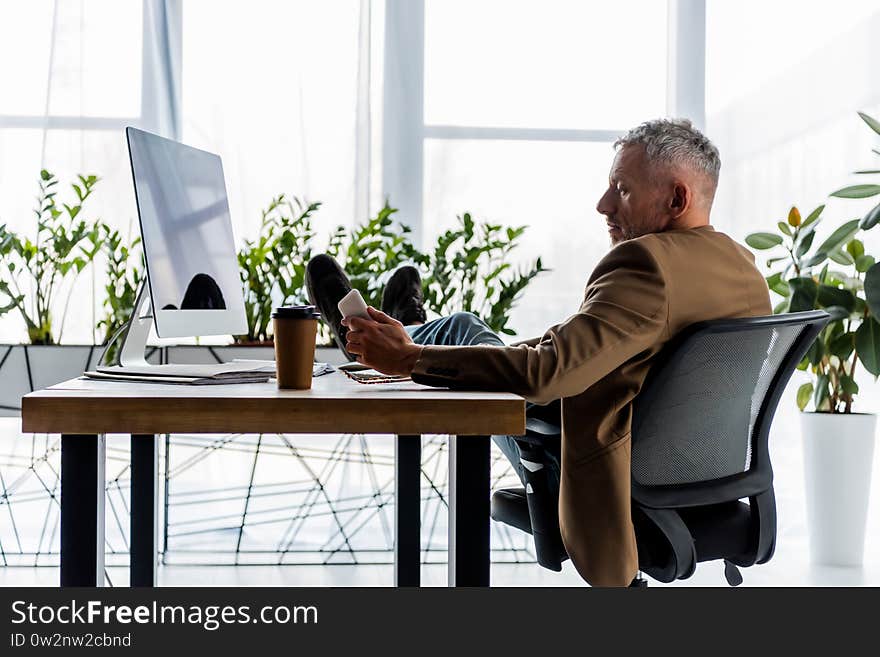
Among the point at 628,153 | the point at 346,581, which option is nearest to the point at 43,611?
the point at 628,153

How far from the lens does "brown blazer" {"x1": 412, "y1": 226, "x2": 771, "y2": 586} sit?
1.32 meters

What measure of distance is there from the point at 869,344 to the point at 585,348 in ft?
6.87

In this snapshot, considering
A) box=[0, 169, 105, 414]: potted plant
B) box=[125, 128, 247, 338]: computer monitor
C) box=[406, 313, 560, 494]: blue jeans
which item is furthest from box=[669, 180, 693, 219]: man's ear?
box=[0, 169, 105, 414]: potted plant

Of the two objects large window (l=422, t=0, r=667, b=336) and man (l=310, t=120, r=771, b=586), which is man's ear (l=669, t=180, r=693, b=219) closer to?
man (l=310, t=120, r=771, b=586)

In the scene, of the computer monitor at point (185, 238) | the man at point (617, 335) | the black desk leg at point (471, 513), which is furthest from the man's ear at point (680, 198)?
the computer monitor at point (185, 238)

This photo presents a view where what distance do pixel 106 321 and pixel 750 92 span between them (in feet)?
9.11

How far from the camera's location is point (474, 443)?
1137 mm

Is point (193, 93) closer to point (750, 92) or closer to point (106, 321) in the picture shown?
point (106, 321)

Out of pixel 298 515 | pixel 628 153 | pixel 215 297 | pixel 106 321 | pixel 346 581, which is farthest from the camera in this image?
pixel 298 515

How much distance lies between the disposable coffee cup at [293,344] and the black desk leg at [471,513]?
10.6 inches

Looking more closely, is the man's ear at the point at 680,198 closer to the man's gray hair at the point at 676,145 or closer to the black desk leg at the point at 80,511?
the man's gray hair at the point at 676,145

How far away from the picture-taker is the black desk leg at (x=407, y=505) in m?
1.70

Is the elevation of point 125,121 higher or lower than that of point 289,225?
higher

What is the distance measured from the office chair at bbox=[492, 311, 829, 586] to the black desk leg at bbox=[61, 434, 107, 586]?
2.49ft
